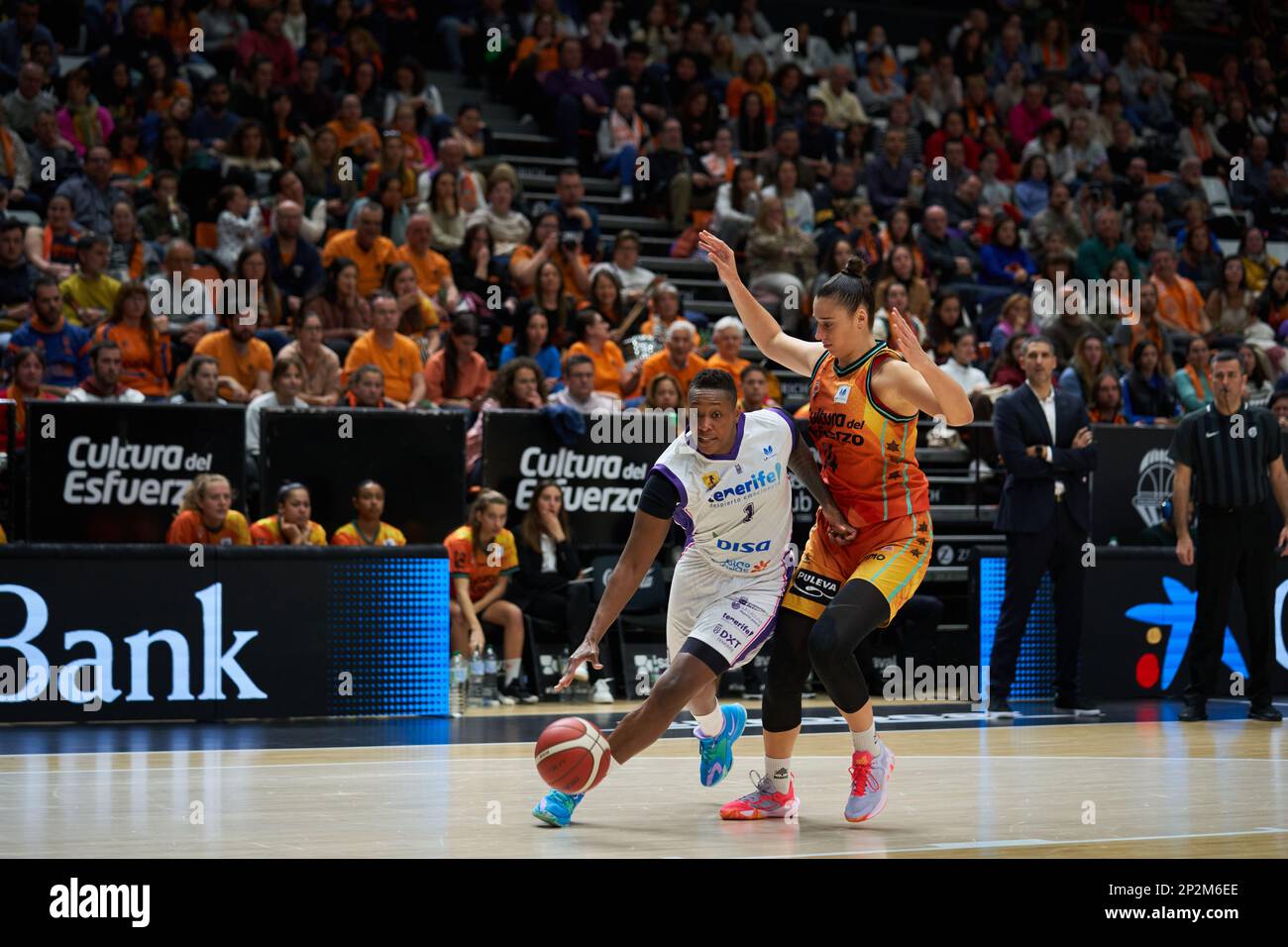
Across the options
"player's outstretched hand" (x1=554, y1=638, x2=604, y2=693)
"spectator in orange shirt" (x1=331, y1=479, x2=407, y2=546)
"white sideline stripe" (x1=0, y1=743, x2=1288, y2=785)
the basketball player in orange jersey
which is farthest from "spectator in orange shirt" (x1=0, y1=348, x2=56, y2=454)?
the basketball player in orange jersey

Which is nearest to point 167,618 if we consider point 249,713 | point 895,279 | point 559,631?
point 249,713

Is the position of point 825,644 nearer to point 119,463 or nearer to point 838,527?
point 838,527

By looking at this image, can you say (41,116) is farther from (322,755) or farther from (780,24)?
(780,24)

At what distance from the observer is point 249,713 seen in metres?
10.6

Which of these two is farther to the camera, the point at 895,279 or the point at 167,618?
the point at 895,279

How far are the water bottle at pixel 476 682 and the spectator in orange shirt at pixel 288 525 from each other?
1388 mm

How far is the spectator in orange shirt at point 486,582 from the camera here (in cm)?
1196

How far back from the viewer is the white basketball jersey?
265 inches

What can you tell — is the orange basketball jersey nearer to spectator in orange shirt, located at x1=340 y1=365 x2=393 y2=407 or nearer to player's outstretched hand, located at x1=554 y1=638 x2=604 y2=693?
player's outstretched hand, located at x1=554 y1=638 x2=604 y2=693

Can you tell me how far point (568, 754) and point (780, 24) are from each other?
A: 1766cm

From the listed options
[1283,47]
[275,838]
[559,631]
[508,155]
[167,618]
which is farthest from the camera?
[1283,47]

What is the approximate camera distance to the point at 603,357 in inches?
555

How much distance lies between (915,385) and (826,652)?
1.11 metres

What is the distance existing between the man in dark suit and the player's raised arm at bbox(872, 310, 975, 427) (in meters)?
4.63
